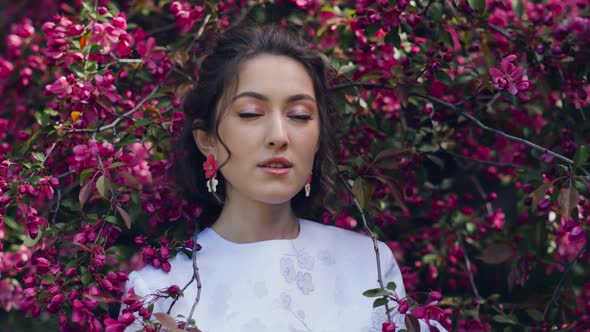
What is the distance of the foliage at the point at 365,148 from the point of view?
175cm

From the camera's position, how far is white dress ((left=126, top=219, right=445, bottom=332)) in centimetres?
171

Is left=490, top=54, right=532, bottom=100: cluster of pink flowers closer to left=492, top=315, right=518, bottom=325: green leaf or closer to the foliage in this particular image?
the foliage

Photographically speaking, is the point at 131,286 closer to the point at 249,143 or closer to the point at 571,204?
the point at 249,143

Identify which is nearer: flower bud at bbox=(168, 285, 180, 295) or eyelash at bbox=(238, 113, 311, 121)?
flower bud at bbox=(168, 285, 180, 295)

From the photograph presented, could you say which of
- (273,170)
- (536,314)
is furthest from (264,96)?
(536,314)

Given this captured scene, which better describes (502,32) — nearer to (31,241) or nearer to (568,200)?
(568,200)

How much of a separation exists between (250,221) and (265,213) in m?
0.04

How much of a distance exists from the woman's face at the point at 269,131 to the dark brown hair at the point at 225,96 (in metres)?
0.04

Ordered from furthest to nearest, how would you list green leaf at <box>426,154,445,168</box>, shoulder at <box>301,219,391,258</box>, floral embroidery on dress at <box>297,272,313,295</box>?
green leaf at <box>426,154,445,168</box>
shoulder at <box>301,219,391,258</box>
floral embroidery on dress at <box>297,272,313,295</box>

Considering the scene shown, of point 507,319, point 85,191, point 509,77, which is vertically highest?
point 509,77

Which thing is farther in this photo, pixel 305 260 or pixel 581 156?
pixel 305 260

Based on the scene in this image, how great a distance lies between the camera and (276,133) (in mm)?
1697

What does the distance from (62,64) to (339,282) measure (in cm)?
94

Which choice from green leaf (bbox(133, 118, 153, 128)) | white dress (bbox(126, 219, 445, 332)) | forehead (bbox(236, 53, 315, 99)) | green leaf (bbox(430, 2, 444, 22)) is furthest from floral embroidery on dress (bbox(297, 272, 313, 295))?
green leaf (bbox(430, 2, 444, 22))
